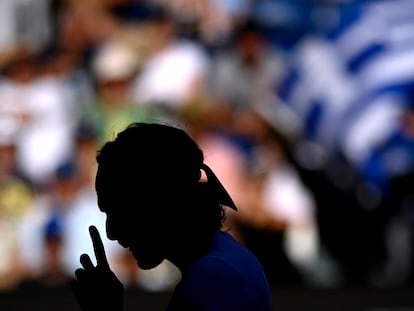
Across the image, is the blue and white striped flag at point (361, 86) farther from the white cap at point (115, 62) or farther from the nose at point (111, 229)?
the nose at point (111, 229)

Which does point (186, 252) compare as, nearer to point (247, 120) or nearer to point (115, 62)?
point (247, 120)

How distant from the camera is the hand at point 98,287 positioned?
1836mm

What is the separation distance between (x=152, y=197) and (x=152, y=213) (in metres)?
0.03

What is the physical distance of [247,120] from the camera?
6379 mm

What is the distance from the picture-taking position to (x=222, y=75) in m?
6.44

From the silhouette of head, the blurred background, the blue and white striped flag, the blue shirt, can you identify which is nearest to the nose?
the silhouette of head

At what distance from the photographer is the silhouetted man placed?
186cm

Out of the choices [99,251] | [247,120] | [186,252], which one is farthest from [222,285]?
[247,120]

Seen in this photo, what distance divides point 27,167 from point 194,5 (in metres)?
1.29

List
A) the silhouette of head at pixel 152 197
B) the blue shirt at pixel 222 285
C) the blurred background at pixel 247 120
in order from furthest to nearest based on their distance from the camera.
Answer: the blurred background at pixel 247 120
the silhouette of head at pixel 152 197
the blue shirt at pixel 222 285

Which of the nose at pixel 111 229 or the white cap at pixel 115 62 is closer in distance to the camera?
the nose at pixel 111 229

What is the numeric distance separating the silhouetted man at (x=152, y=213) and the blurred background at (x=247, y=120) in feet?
14.4

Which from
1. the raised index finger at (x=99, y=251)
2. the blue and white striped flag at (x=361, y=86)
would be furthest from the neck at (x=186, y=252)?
the blue and white striped flag at (x=361, y=86)

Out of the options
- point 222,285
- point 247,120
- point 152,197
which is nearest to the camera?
point 222,285
